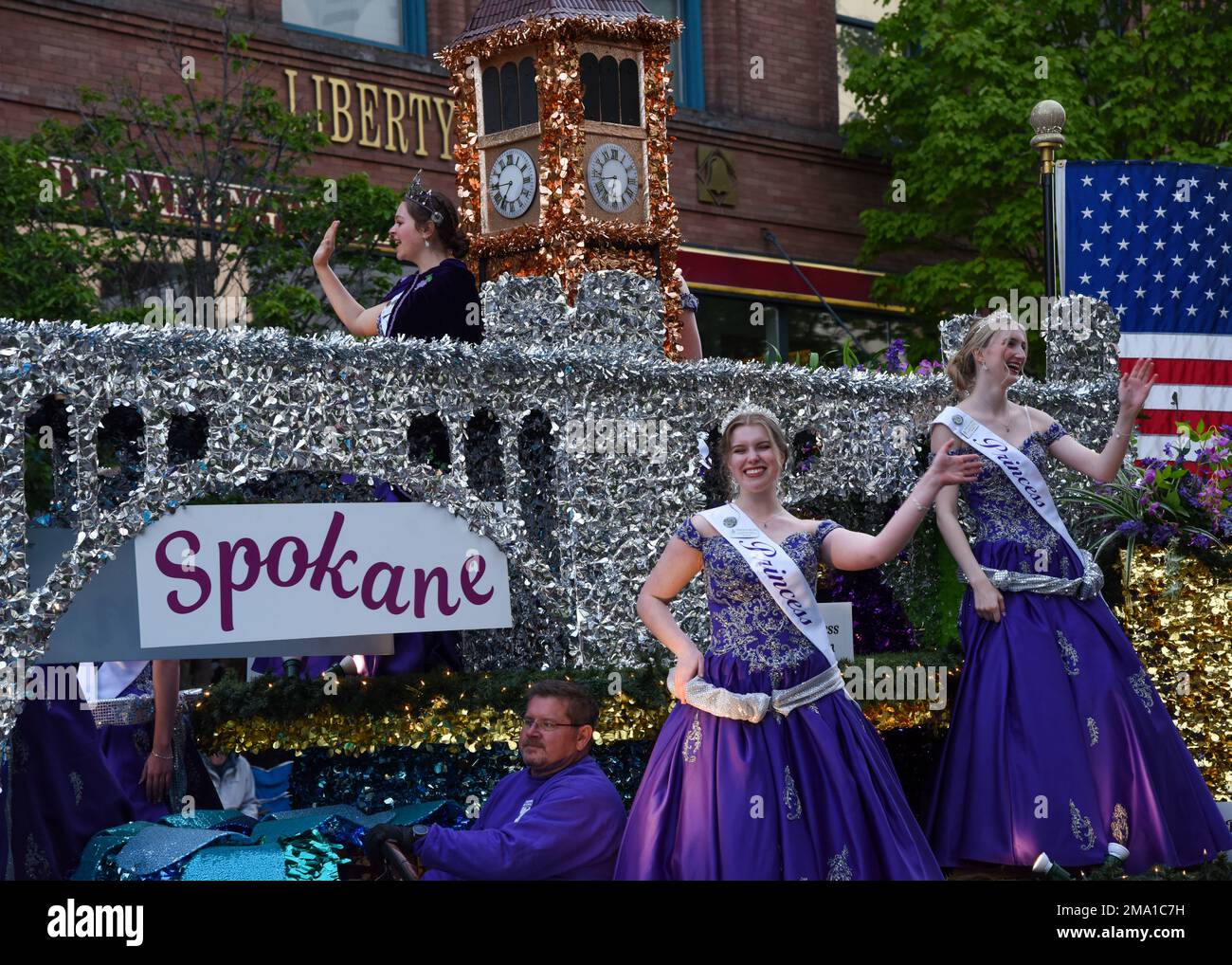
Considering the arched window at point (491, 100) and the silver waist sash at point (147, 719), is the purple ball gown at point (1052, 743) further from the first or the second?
the arched window at point (491, 100)

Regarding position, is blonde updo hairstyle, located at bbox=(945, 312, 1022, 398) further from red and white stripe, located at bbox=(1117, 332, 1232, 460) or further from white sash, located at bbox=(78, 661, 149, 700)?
white sash, located at bbox=(78, 661, 149, 700)

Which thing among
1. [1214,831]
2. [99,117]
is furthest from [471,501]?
[99,117]

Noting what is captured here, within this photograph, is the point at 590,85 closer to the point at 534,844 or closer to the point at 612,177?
the point at 612,177

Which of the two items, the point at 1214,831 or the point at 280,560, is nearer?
the point at 280,560

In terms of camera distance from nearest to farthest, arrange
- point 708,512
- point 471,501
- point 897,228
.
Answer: point 708,512
point 471,501
point 897,228

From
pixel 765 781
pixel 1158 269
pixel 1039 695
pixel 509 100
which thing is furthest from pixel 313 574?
pixel 1158 269

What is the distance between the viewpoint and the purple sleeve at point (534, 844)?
4.84 metres

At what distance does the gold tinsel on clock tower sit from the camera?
7711 mm

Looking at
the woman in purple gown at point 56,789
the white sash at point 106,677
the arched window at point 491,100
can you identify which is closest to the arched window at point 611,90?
the arched window at point 491,100

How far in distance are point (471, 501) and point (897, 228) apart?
12.0 m

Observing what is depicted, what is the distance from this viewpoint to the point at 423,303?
6.80 meters

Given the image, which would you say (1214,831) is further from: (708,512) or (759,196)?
(759,196)

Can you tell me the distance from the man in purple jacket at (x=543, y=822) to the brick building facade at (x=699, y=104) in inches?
368

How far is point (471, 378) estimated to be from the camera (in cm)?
607
